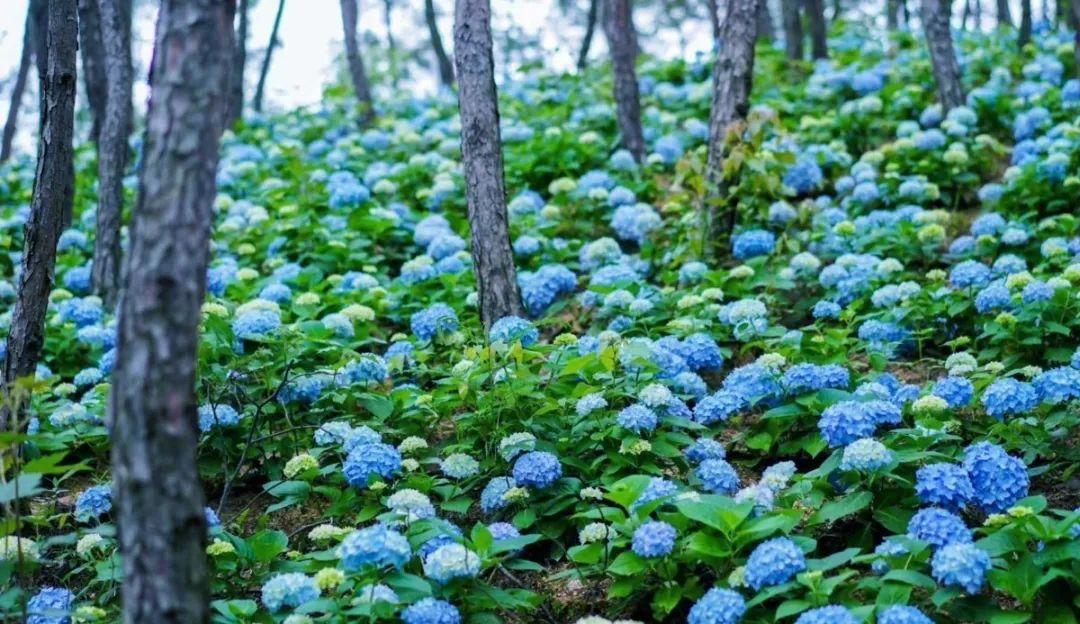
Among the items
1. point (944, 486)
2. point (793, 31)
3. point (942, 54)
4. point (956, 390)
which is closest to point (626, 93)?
point (942, 54)

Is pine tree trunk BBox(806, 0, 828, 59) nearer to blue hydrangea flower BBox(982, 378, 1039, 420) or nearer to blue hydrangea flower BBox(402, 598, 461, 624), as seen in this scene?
blue hydrangea flower BBox(982, 378, 1039, 420)

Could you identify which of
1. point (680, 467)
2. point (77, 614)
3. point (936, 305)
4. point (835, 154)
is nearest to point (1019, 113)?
point (835, 154)

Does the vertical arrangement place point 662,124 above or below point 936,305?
above

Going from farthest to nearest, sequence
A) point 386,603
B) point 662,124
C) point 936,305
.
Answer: point 662,124, point 936,305, point 386,603

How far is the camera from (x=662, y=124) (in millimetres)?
10555

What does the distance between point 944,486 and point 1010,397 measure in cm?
75

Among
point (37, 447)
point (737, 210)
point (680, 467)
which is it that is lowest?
point (680, 467)

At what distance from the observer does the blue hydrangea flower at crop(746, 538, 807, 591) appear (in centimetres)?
334

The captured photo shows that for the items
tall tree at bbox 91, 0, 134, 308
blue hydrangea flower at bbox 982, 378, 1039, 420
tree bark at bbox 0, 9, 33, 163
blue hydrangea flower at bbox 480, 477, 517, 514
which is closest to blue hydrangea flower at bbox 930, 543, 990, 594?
blue hydrangea flower at bbox 982, 378, 1039, 420

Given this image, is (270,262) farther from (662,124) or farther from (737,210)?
(662,124)

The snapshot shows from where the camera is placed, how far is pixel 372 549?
3.33 metres

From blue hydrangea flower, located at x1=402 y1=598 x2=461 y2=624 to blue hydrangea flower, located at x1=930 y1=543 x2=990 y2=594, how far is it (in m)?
1.48

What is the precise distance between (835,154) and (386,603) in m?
6.33

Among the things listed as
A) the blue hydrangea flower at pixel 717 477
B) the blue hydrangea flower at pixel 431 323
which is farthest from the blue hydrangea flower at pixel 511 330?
the blue hydrangea flower at pixel 717 477
